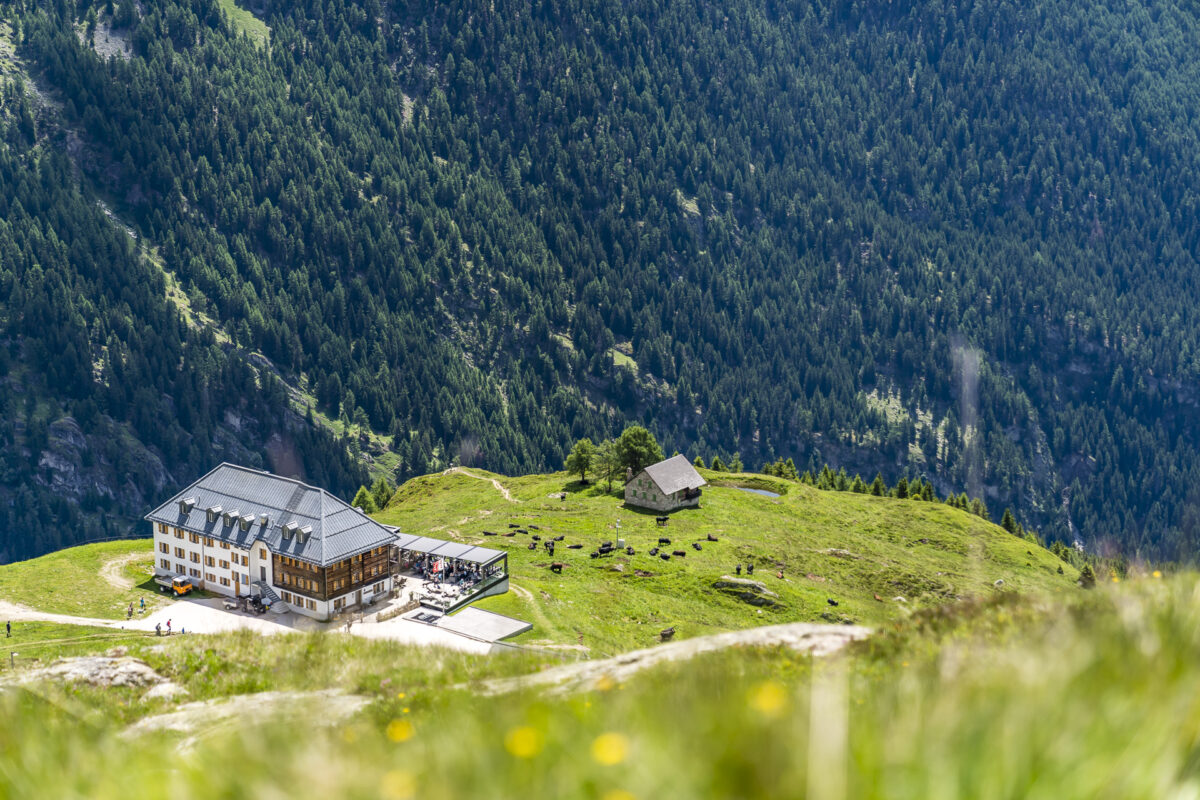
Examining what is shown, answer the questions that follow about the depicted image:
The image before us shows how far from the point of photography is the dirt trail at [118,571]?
8700cm

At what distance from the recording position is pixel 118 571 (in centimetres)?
9106

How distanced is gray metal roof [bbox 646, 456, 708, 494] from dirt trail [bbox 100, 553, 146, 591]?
68033mm

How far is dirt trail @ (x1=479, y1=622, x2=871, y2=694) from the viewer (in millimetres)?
14750

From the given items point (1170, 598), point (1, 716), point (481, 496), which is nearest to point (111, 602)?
point (481, 496)

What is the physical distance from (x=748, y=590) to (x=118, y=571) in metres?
68.2

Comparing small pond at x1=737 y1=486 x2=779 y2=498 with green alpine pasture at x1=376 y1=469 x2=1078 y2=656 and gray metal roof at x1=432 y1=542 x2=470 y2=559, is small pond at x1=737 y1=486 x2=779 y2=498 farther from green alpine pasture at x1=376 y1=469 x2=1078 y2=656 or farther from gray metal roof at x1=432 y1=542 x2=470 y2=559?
gray metal roof at x1=432 y1=542 x2=470 y2=559

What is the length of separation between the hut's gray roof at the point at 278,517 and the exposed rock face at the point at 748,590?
116 feet

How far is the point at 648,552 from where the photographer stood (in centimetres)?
10269

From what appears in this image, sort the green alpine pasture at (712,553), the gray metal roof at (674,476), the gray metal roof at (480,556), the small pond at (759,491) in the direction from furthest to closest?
the small pond at (759,491) < the gray metal roof at (674,476) < the gray metal roof at (480,556) < the green alpine pasture at (712,553)

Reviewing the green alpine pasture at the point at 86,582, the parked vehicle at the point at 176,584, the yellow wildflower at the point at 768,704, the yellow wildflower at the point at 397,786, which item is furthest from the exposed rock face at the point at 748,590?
the yellow wildflower at the point at 397,786

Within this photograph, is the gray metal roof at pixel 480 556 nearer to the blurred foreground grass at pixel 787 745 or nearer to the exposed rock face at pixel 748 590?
the exposed rock face at pixel 748 590

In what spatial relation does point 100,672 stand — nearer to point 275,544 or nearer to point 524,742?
point 524,742

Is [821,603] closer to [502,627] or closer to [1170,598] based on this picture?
[502,627]

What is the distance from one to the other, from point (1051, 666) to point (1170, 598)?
3674mm
